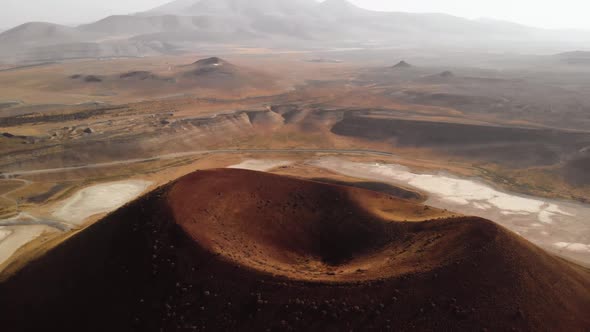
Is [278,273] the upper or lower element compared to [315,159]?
upper

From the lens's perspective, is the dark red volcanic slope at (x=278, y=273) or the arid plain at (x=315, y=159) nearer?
the dark red volcanic slope at (x=278, y=273)

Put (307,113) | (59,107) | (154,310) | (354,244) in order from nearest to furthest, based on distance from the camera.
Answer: (154,310)
(354,244)
(307,113)
(59,107)

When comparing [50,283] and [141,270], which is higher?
[141,270]

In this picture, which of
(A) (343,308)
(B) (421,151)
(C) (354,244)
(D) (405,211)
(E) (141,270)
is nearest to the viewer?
(A) (343,308)

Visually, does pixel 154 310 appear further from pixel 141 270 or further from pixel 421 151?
pixel 421 151

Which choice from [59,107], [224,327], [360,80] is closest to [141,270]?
[224,327]

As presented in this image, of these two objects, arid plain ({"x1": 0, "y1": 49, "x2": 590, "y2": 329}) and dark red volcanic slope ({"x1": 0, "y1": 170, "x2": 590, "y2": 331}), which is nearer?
dark red volcanic slope ({"x1": 0, "y1": 170, "x2": 590, "y2": 331})

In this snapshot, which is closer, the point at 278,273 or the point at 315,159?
the point at 278,273

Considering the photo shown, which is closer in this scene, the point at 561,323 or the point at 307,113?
the point at 561,323
